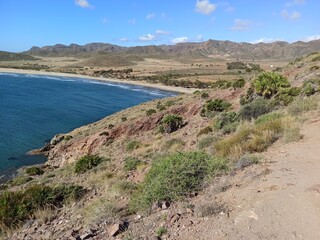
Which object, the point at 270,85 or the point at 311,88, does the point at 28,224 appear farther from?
the point at 270,85

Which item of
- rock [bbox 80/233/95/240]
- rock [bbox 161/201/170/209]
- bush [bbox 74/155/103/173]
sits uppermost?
rock [bbox 161/201/170/209]

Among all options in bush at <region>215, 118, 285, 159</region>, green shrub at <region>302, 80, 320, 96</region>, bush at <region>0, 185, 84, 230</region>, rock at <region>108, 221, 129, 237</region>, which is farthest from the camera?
green shrub at <region>302, 80, 320, 96</region>

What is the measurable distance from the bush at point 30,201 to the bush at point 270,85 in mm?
16061

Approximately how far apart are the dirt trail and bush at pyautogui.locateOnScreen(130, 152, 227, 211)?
2.07 ft

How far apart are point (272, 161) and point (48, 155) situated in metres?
29.6

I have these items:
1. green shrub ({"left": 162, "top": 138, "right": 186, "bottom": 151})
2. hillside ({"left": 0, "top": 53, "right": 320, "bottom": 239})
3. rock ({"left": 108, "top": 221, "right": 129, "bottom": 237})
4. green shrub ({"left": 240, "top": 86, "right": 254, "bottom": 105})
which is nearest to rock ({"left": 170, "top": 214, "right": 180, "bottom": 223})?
hillside ({"left": 0, "top": 53, "right": 320, "bottom": 239})

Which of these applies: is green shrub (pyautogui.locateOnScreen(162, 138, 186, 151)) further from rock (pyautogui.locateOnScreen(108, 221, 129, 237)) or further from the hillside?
rock (pyautogui.locateOnScreen(108, 221, 129, 237))

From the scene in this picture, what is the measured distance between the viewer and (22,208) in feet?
37.6

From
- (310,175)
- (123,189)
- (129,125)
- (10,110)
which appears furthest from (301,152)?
(10,110)

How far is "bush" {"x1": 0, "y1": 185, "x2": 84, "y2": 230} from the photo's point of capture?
11133 millimetres

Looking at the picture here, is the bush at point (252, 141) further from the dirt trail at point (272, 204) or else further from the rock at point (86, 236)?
the rock at point (86, 236)

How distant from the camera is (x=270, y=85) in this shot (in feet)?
82.4

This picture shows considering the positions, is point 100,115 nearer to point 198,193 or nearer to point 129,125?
point 129,125

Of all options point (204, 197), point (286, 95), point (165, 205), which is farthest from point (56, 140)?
point (204, 197)
